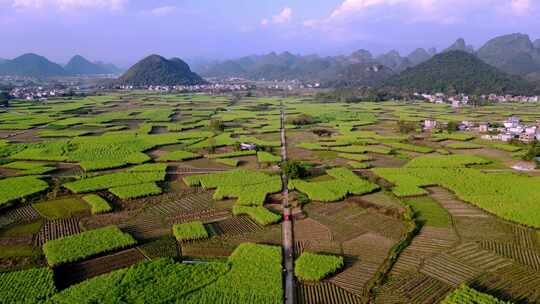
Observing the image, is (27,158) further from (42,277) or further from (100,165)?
(42,277)

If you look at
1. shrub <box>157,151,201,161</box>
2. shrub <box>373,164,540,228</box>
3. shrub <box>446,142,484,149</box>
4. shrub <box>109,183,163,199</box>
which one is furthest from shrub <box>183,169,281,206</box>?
shrub <box>446,142,484,149</box>

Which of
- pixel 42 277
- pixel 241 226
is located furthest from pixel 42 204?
pixel 241 226

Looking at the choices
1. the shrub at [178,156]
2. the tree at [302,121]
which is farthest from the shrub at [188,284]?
the tree at [302,121]

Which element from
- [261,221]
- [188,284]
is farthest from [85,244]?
[261,221]

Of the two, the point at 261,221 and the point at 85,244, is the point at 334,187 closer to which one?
the point at 261,221

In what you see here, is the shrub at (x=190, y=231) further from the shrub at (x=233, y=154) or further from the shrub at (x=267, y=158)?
the shrub at (x=233, y=154)

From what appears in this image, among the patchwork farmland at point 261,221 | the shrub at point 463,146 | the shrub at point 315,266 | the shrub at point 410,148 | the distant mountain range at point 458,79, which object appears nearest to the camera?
the patchwork farmland at point 261,221
